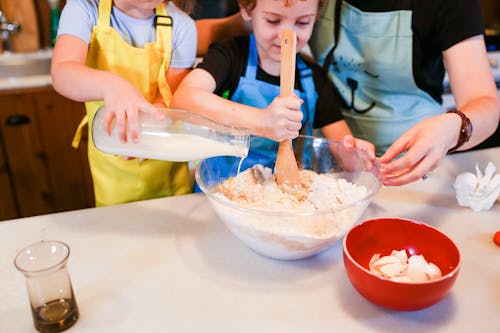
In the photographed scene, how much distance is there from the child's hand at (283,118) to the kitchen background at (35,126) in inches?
53.7

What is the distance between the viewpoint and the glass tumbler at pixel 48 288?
2.13 ft

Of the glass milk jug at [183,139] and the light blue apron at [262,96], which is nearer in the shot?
the glass milk jug at [183,139]

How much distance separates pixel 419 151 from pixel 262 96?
1.50 feet

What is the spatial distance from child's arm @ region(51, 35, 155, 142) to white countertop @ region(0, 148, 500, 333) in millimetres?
233

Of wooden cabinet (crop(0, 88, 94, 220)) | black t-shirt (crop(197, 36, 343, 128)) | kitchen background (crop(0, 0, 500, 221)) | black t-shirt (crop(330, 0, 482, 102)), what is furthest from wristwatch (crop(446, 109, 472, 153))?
wooden cabinet (crop(0, 88, 94, 220))

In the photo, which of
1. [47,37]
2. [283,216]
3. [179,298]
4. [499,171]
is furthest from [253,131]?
[47,37]

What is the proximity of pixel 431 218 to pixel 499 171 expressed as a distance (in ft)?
1.06

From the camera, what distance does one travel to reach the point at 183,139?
2.73ft

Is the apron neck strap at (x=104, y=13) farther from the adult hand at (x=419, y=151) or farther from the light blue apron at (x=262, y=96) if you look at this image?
the adult hand at (x=419, y=151)

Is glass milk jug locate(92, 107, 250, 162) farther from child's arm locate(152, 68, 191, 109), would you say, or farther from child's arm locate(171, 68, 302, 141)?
child's arm locate(152, 68, 191, 109)

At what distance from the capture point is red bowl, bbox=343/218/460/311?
2.09 ft

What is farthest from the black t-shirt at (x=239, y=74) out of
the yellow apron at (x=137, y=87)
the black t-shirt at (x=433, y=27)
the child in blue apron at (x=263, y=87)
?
the black t-shirt at (x=433, y=27)

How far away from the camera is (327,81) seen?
1303 mm

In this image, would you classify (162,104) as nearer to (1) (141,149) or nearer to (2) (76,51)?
(2) (76,51)
